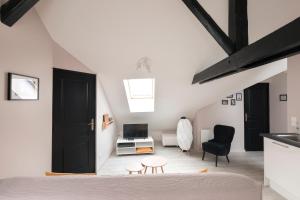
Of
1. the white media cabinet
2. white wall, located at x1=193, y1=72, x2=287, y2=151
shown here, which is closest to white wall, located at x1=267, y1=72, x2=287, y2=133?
white wall, located at x1=193, y1=72, x2=287, y2=151

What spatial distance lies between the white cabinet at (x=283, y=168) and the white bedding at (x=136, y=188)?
4.14 ft

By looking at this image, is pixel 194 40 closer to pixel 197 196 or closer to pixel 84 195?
pixel 197 196

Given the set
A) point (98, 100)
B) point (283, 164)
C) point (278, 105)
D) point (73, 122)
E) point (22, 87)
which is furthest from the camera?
point (278, 105)

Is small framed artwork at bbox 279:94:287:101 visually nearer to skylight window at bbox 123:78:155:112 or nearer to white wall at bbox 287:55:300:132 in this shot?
white wall at bbox 287:55:300:132

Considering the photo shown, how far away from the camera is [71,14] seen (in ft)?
7.47

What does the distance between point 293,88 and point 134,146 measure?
3.67 metres

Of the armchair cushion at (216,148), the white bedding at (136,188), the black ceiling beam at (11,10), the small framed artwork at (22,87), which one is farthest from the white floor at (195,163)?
the black ceiling beam at (11,10)

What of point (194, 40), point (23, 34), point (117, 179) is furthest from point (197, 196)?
point (23, 34)

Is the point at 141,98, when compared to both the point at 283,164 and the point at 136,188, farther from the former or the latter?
the point at 136,188

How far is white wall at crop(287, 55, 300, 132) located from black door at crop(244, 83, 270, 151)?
6.92ft

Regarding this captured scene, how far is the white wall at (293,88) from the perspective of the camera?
2.71 metres

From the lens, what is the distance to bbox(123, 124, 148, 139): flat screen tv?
16.3ft

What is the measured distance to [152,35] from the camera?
103 inches

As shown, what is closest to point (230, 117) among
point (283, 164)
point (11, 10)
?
point (283, 164)
